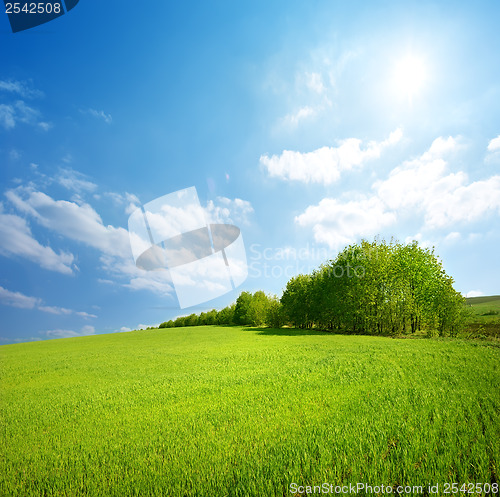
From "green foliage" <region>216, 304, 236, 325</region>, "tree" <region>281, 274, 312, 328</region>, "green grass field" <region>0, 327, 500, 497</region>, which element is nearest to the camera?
"green grass field" <region>0, 327, 500, 497</region>

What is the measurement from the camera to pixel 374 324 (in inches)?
1328

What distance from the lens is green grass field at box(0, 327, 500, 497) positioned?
363 centimetres

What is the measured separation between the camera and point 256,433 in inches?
192

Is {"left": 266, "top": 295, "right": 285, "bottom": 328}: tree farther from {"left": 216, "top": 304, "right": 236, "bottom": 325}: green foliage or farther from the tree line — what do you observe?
{"left": 216, "top": 304, "right": 236, "bottom": 325}: green foliage

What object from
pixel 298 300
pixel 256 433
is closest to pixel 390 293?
pixel 298 300

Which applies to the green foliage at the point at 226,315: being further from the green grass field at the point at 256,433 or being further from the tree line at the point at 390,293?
the green grass field at the point at 256,433

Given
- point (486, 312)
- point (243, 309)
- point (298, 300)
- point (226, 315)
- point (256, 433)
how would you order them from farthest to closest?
1. point (226, 315)
2. point (243, 309)
3. point (486, 312)
4. point (298, 300)
5. point (256, 433)

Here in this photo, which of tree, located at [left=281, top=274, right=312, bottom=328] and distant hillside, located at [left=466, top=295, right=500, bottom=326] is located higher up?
tree, located at [left=281, top=274, right=312, bottom=328]

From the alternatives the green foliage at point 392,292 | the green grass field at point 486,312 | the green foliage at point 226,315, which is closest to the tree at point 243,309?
the green foliage at point 226,315

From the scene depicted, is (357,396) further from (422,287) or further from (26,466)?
(422,287)

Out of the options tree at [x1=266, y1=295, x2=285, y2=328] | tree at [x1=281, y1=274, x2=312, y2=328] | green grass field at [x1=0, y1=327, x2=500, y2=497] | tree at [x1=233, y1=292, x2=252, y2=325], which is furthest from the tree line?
tree at [x1=233, y1=292, x2=252, y2=325]

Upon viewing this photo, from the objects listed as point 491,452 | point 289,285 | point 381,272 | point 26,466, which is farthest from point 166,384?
point 289,285

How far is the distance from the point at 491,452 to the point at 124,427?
728cm

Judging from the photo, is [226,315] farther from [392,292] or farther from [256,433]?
[256,433]
